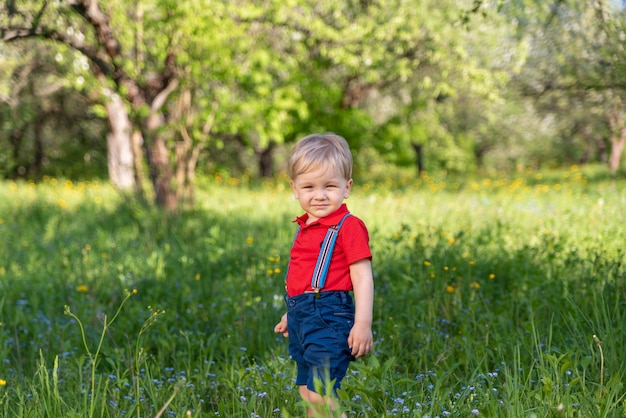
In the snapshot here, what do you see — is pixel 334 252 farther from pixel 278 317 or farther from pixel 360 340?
pixel 278 317

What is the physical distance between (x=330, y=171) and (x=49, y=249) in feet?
18.0

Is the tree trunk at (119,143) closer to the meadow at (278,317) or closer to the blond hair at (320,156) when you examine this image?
the meadow at (278,317)

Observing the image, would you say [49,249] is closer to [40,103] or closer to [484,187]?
[484,187]

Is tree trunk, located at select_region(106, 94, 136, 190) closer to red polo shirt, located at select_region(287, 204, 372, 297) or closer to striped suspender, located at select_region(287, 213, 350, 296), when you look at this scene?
red polo shirt, located at select_region(287, 204, 372, 297)

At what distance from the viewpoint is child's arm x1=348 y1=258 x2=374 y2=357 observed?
7.34 feet

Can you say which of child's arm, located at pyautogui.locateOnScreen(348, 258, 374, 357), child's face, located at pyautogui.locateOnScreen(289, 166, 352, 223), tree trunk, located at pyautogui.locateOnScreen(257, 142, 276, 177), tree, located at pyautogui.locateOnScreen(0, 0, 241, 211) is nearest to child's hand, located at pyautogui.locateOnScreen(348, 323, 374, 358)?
child's arm, located at pyautogui.locateOnScreen(348, 258, 374, 357)

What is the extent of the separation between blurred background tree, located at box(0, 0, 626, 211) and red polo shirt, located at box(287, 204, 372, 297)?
2421 mm

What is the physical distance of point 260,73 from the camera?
33.7 ft

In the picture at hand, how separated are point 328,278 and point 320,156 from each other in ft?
1.55

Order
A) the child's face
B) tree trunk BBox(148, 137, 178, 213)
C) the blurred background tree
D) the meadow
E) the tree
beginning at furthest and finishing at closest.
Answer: tree trunk BBox(148, 137, 178, 213)
the blurred background tree
the tree
the meadow
the child's face

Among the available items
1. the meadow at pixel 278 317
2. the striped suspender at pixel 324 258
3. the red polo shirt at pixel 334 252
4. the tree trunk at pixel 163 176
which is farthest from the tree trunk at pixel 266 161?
the striped suspender at pixel 324 258

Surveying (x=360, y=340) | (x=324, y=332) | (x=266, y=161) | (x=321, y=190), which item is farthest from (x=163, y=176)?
(x=266, y=161)

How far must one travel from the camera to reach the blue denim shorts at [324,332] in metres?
2.29

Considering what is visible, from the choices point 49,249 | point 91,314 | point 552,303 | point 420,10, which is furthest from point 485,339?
point 420,10
